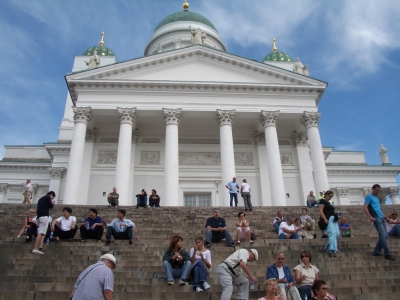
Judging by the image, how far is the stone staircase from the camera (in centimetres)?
696

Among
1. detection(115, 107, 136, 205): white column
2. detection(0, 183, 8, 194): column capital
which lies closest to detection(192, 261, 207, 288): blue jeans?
detection(115, 107, 136, 205): white column

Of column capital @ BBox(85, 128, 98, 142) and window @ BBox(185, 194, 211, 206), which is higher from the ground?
column capital @ BBox(85, 128, 98, 142)

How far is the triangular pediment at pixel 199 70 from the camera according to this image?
24.0 metres

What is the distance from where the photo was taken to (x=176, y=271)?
7.50 meters

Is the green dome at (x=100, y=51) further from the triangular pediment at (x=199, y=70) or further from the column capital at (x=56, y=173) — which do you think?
the triangular pediment at (x=199, y=70)

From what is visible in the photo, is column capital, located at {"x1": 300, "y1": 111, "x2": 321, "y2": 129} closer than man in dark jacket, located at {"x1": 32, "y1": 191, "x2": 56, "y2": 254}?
No

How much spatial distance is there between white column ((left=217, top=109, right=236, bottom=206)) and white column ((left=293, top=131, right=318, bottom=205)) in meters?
5.54

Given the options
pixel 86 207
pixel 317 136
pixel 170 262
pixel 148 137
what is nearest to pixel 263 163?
pixel 317 136

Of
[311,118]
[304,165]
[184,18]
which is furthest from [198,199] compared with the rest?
[184,18]

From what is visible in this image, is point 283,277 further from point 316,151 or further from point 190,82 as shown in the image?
point 190,82

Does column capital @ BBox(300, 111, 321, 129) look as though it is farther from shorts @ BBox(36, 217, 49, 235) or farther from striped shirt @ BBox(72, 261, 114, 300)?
striped shirt @ BBox(72, 261, 114, 300)

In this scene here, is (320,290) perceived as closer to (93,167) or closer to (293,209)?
(293,209)

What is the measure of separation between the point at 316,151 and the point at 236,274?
1791 cm

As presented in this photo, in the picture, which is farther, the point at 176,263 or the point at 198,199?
the point at 198,199
